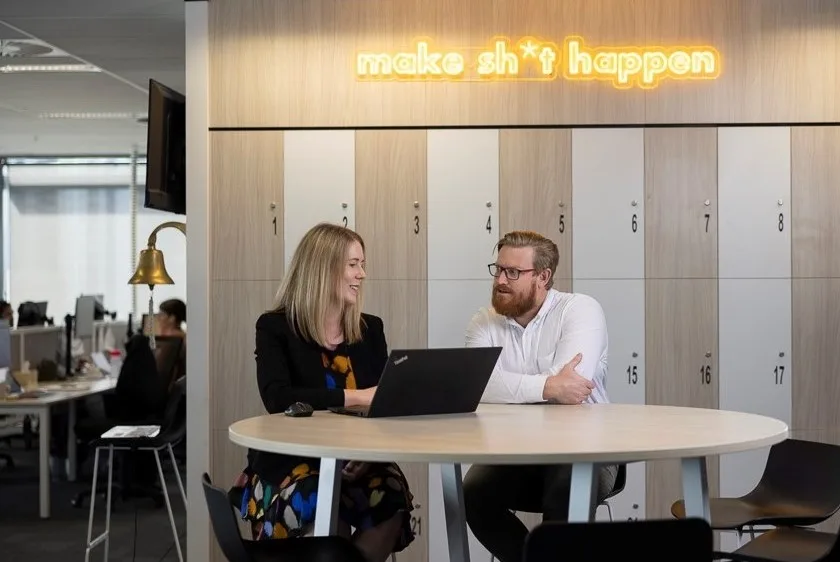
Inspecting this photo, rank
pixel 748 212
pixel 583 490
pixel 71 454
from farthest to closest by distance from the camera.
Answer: pixel 71 454 < pixel 748 212 < pixel 583 490

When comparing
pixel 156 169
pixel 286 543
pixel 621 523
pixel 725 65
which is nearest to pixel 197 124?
pixel 156 169

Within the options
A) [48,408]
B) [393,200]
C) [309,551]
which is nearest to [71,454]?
[48,408]

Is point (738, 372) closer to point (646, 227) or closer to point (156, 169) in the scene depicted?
point (646, 227)

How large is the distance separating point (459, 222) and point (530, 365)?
1571 mm

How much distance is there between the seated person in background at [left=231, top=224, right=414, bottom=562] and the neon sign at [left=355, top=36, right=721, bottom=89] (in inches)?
75.3

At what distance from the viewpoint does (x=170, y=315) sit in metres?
9.30

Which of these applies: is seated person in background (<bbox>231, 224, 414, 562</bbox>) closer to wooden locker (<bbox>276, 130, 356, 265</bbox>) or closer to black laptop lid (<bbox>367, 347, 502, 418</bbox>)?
black laptop lid (<bbox>367, 347, 502, 418</bbox>)

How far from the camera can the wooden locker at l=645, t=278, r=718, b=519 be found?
17.9ft

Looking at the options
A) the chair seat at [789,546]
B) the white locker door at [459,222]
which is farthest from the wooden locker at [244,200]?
the chair seat at [789,546]

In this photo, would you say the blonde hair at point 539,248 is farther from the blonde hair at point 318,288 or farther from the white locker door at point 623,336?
the white locker door at point 623,336

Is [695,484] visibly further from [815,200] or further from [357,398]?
[815,200]

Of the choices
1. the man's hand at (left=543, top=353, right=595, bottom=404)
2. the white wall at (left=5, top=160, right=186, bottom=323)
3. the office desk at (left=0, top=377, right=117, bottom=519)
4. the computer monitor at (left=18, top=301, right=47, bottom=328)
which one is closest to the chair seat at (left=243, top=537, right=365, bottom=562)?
the man's hand at (left=543, top=353, right=595, bottom=404)

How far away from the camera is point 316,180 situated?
5.51m

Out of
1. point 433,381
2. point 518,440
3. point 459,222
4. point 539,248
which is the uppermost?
point 459,222
